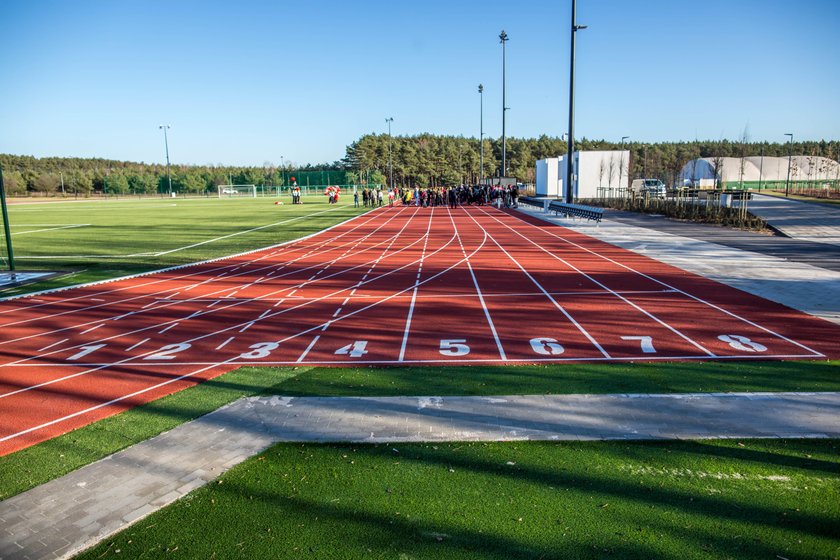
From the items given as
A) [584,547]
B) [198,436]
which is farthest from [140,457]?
[584,547]

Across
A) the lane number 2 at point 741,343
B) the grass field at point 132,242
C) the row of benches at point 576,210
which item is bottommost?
the lane number 2 at point 741,343

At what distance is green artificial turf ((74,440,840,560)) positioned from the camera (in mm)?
4012

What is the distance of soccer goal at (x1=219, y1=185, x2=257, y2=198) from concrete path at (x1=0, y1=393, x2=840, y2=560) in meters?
81.8

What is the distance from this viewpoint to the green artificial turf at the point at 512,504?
4.01m

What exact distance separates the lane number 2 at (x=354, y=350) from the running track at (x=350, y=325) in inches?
2.1

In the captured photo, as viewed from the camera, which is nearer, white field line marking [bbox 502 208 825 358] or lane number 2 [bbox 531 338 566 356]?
lane number 2 [bbox 531 338 566 356]

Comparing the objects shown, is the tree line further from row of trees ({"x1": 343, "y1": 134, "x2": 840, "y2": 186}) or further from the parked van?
the parked van

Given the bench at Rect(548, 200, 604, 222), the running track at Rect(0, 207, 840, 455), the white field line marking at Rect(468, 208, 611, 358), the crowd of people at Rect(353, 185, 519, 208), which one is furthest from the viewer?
the crowd of people at Rect(353, 185, 519, 208)

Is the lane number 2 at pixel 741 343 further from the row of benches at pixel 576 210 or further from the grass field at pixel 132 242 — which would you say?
the row of benches at pixel 576 210

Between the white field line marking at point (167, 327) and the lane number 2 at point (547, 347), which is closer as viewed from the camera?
the lane number 2 at point (547, 347)

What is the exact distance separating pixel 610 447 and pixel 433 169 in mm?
116214

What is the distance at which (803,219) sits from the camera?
2909 centimetres

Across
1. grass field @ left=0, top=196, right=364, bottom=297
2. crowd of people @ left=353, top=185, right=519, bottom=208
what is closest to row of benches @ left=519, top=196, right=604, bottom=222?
crowd of people @ left=353, top=185, right=519, bottom=208

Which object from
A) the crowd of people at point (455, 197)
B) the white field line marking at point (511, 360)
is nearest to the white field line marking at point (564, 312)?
the white field line marking at point (511, 360)
